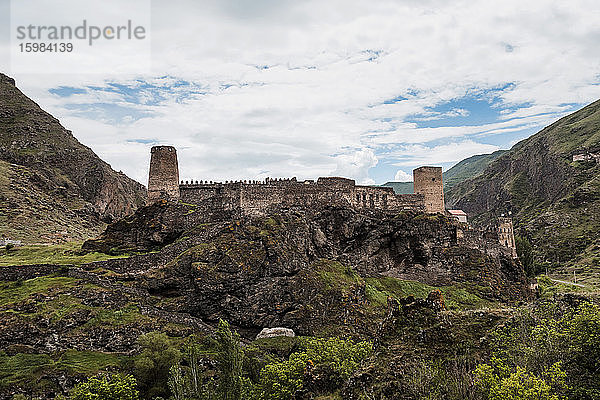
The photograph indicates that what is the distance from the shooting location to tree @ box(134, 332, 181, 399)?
2902cm

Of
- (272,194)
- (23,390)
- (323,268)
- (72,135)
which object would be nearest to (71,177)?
Result: (72,135)

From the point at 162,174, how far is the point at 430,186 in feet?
142

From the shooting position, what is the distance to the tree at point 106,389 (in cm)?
2503

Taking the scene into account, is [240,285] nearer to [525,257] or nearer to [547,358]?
[547,358]

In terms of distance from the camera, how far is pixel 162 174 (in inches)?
1908

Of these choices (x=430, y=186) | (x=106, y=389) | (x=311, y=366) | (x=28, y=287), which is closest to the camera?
(x=106, y=389)

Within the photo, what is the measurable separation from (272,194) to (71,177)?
2940 inches

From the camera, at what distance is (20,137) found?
3915 inches

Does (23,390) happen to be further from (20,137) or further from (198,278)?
(20,137)

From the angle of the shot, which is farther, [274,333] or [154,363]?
[274,333]

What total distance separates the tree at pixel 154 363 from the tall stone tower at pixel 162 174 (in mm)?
Answer: 20778

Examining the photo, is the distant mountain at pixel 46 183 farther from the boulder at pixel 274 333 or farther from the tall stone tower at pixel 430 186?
the tall stone tower at pixel 430 186

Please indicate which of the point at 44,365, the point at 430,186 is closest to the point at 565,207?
the point at 430,186

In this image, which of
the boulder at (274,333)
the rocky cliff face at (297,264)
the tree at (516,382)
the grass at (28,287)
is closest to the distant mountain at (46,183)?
the grass at (28,287)
